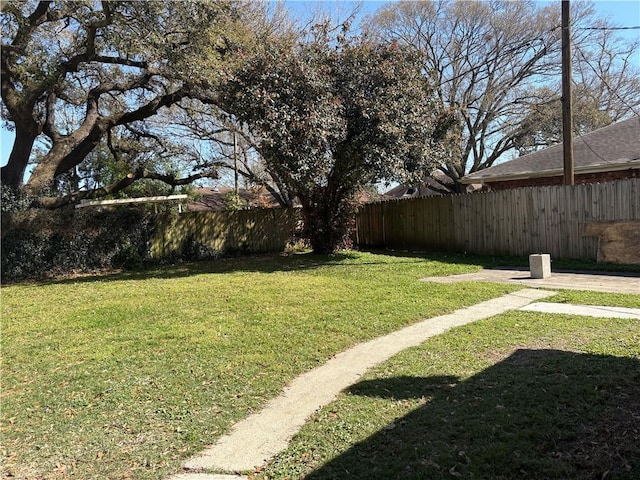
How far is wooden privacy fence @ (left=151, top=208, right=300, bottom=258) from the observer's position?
16.4 m

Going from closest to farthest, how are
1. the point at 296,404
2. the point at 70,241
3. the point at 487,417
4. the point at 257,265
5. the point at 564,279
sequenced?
the point at 487,417 < the point at 296,404 < the point at 564,279 < the point at 70,241 < the point at 257,265

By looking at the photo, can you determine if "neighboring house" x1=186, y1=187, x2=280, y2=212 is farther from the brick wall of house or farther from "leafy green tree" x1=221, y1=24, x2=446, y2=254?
"leafy green tree" x1=221, y1=24, x2=446, y2=254

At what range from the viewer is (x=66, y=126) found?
21.6 m

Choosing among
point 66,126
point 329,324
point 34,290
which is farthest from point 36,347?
point 66,126

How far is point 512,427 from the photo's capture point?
3.40m

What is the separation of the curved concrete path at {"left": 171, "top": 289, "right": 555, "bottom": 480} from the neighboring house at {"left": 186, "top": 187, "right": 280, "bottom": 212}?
19.2 m

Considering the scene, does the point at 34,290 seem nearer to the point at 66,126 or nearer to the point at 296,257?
the point at 296,257

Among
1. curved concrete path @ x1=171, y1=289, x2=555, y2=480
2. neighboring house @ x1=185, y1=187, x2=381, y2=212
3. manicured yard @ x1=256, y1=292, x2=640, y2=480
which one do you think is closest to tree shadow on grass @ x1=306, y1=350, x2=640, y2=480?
manicured yard @ x1=256, y1=292, x2=640, y2=480

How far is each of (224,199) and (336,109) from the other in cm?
1625

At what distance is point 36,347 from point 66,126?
724 inches

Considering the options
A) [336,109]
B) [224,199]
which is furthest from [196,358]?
[224,199]

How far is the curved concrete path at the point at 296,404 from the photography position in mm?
3262

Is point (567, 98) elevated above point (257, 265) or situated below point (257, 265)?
above

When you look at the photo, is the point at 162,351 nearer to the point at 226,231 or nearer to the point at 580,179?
the point at 226,231
